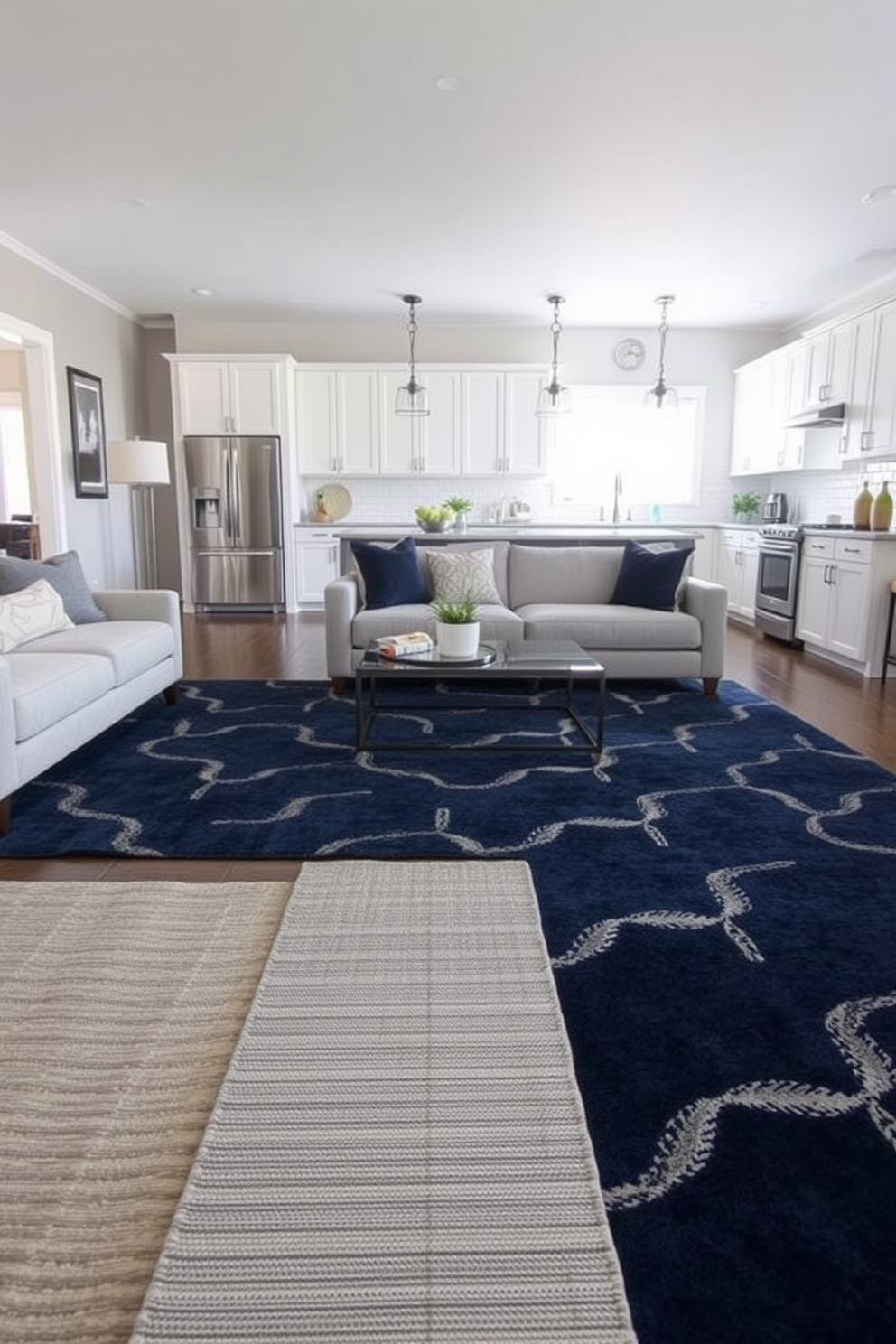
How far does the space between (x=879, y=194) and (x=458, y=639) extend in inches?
145

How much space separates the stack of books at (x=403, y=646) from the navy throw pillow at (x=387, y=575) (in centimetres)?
110

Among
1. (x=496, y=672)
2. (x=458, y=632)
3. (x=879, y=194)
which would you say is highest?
(x=879, y=194)

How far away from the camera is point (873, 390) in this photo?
18.3 ft

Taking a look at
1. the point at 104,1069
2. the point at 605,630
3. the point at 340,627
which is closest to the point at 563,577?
the point at 605,630

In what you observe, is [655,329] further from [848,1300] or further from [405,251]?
[848,1300]

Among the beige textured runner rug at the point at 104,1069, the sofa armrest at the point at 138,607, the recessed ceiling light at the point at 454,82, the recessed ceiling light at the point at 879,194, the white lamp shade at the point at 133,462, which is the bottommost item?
the beige textured runner rug at the point at 104,1069

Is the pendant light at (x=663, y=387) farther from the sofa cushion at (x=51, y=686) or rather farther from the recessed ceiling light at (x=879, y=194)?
the sofa cushion at (x=51, y=686)

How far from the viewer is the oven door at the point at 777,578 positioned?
582cm

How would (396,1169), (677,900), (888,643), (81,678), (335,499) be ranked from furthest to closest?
(335,499) → (888,643) → (81,678) → (677,900) → (396,1169)

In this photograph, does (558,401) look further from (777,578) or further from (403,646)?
(403,646)

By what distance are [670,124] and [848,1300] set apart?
14.5 feet

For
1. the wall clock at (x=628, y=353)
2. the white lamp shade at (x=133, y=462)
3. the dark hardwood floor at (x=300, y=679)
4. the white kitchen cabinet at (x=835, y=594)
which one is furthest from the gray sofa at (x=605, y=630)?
the wall clock at (x=628, y=353)

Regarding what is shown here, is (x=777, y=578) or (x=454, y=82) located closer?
(x=454, y=82)

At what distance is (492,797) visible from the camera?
2.85 meters
